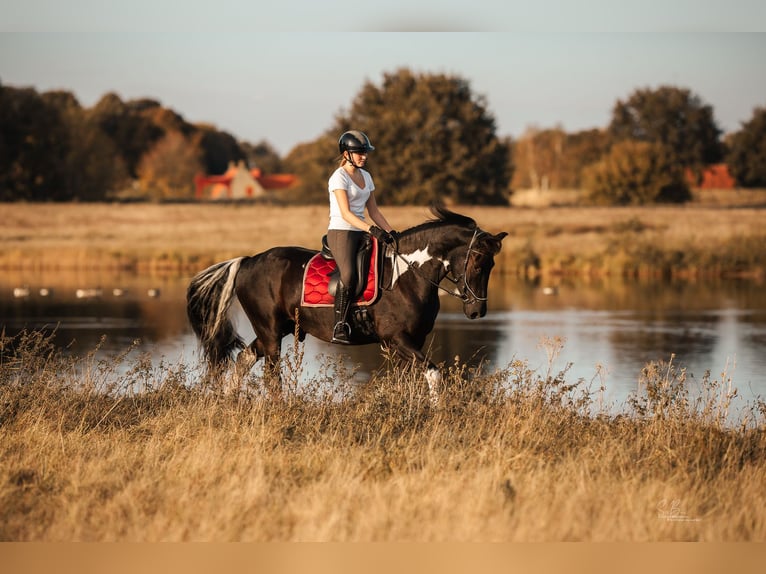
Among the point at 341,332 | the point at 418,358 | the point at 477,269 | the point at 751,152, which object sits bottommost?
the point at 418,358

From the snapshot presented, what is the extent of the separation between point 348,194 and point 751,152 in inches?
2813

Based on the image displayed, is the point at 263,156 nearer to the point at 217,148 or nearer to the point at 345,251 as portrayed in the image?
the point at 217,148

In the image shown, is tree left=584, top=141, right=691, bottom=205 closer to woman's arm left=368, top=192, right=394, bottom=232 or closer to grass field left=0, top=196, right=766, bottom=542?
grass field left=0, top=196, right=766, bottom=542

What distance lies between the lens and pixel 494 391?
9750mm

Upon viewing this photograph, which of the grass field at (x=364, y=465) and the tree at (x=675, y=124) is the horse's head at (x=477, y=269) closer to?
the grass field at (x=364, y=465)

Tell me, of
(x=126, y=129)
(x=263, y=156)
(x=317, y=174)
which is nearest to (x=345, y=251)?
(x=317, y=174)

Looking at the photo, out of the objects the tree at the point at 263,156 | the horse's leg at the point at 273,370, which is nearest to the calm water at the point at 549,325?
the horse's leg at the point at 273,370

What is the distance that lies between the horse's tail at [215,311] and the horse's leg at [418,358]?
7.08 ft

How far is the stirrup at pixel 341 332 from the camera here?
9820 mm

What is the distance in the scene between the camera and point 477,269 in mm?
9352

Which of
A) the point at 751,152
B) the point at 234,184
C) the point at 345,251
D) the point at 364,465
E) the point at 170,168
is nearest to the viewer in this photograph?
the point at 364,465

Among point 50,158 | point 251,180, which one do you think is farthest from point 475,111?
point 251,180

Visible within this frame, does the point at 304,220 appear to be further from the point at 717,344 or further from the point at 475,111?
the point at 717,344

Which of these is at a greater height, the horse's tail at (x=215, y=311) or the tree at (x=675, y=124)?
the tree at (x=675, y=124)
